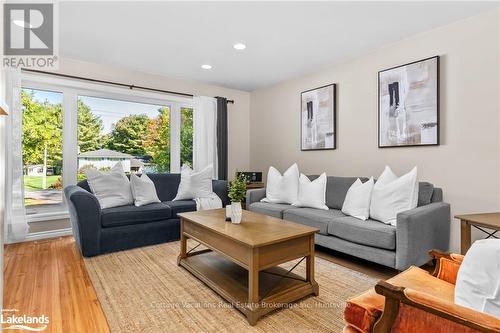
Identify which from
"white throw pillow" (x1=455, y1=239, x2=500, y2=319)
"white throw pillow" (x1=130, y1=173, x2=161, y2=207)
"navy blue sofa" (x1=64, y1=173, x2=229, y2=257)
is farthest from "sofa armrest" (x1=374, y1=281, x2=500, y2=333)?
"white throw pillow" (x1=130, y1=173, x2=161, y2=207)

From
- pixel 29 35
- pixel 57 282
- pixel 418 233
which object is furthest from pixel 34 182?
pixel 418 233

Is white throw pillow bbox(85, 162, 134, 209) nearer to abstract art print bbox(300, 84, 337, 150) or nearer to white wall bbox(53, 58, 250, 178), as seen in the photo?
white wall bbox(53, 58, 250, 178)

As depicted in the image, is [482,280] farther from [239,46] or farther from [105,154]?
[105,154]

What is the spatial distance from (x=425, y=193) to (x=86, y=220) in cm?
346

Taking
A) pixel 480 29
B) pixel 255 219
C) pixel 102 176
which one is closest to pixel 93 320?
pixel 255 219

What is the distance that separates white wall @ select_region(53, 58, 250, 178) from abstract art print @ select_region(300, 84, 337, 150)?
4.65 feet

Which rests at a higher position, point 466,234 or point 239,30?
point 239,30

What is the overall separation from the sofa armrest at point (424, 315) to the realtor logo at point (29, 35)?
325 cm

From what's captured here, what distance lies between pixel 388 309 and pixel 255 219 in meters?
1.51

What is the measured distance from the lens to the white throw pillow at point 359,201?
9.29 ft

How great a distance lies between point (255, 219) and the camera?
8.20 ft

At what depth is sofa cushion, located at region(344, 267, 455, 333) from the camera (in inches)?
45.3

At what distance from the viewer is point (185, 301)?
2004 mm

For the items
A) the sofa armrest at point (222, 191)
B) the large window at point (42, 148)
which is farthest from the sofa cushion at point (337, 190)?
the large window at point (42, 148)
